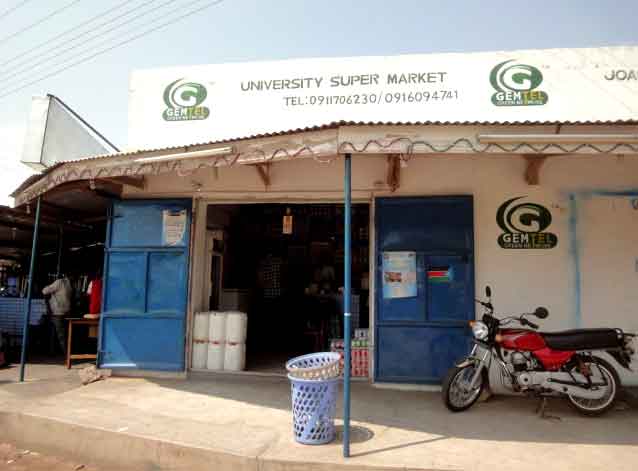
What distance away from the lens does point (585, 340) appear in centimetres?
521

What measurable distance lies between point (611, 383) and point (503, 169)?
2.97 m

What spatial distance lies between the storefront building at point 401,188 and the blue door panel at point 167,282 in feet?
0.07

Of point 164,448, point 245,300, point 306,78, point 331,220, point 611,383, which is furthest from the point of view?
point 331,220

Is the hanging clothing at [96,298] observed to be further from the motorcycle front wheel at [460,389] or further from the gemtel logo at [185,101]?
the motorcycle front wheel at [460,389]

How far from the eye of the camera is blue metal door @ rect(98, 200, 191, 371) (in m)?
6.81

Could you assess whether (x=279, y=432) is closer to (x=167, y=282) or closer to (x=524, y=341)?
(x=524, y=341)

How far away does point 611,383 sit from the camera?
203 inches

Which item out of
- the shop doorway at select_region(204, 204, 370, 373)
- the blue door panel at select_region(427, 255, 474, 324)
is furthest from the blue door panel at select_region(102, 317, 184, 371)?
the blue door panel at select_region(427, 255, 474, 324)

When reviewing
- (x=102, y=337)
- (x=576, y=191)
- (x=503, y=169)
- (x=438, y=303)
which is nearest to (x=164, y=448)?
(x=102, y=337)

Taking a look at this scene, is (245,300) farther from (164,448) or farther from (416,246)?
(164,448)

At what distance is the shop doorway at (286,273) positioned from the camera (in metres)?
9.02

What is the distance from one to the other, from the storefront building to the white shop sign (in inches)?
1.0

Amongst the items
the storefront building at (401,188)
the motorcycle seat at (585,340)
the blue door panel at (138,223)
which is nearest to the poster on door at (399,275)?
the storefront building at (401,188)

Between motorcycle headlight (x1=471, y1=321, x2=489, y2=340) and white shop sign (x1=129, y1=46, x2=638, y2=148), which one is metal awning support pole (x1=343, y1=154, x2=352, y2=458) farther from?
white shop sign (x1=129, y1=46, x2=638, y2=148)
